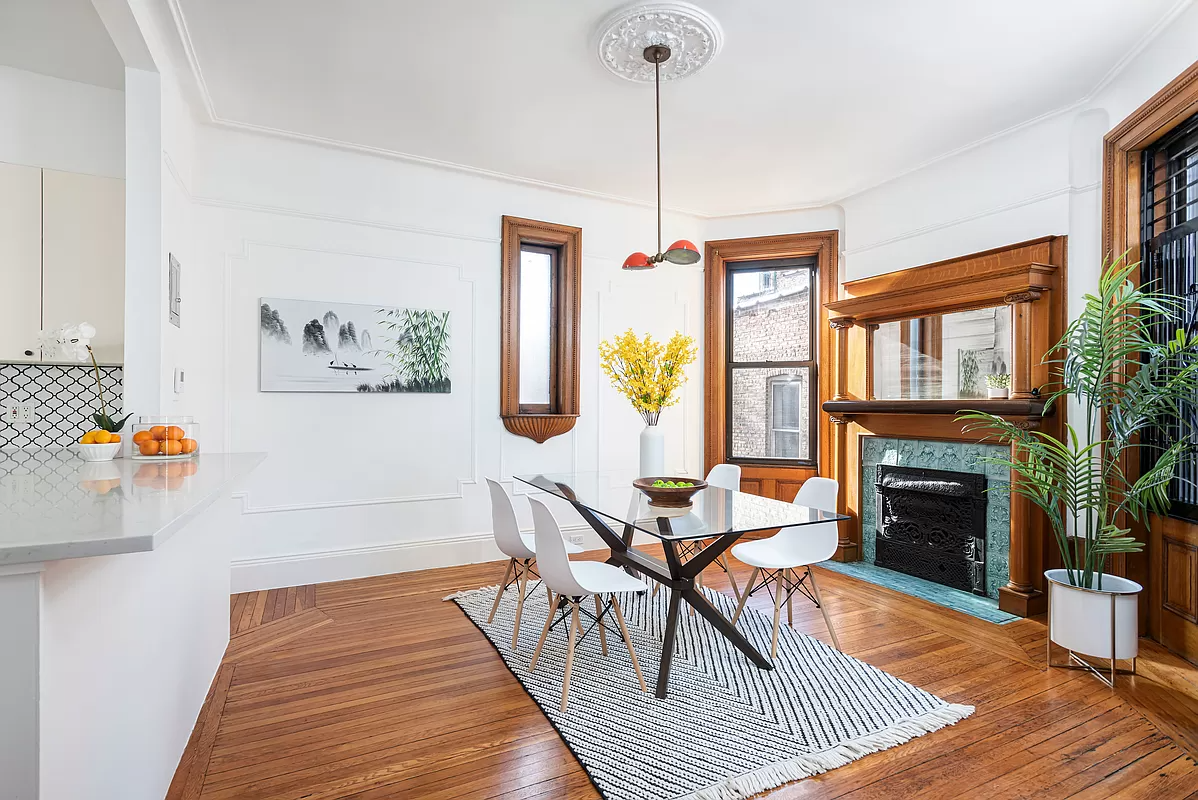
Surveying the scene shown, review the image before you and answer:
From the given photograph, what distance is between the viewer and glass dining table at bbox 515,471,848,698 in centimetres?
255

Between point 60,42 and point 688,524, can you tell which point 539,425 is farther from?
point 60,42

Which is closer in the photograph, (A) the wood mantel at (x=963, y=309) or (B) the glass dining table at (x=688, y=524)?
(B) the glass dining table at (x=688, y=524)

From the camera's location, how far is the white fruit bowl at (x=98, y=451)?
241 centimetres

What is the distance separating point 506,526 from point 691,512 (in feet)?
3.21

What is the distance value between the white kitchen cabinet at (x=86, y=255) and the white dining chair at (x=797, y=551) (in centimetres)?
336

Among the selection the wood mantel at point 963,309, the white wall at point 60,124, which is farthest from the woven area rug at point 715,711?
the white wall at point 60,124

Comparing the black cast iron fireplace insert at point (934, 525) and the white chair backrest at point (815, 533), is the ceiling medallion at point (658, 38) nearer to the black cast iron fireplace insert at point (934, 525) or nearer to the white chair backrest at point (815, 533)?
the white chair backrest at point (815, 533)

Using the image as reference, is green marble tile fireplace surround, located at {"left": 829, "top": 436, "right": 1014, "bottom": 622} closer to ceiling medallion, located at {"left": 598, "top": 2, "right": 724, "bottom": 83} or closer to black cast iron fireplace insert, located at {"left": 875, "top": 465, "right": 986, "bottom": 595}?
black cast iron fireplace insert, located at {"left": 875, "top": 465, "right": 986, "bottom": 595}

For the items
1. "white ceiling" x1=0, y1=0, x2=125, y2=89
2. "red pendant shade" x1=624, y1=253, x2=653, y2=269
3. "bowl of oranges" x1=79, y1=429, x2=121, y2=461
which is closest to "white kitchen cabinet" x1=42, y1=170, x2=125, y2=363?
"white ceiling" x1=0, y1=0, x2=125, y2=89

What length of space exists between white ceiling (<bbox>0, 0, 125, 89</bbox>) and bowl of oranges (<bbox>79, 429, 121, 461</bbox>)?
1898 millimetres

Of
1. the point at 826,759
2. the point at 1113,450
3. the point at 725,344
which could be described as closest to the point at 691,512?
the point at 826,759

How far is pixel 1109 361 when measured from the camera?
285 centimetres

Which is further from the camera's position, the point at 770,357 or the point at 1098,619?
the point at 770,357

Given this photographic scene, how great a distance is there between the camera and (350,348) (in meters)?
4.34
